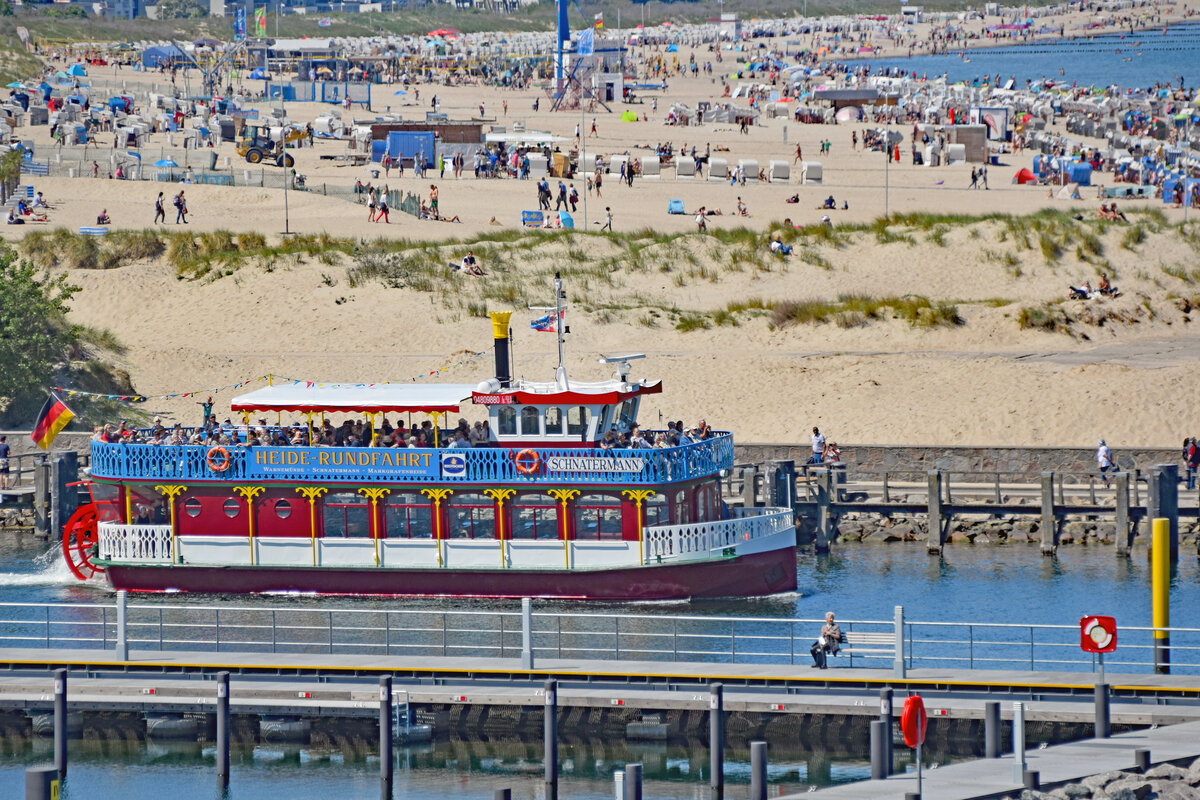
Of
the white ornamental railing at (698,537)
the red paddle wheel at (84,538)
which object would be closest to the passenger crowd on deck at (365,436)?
the white ornamental railing at (698,537)

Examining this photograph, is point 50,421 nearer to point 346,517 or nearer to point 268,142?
point 346,517

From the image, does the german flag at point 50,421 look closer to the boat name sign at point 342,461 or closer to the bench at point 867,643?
the boat name sign at point 342,461

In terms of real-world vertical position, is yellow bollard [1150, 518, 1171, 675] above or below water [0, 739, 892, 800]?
above

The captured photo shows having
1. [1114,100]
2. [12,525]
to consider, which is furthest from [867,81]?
[12,525]

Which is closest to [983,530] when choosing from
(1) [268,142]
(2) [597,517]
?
(2) [597,517]

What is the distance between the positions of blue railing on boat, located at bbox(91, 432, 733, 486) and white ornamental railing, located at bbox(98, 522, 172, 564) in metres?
1.12

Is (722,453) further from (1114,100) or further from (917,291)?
(1114,100)

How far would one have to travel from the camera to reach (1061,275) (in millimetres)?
66188

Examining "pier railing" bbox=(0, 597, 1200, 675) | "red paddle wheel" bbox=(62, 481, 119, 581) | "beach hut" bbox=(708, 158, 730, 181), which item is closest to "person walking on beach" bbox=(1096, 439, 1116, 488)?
"pier railing" bbox=(0, 597, 1200, 675)

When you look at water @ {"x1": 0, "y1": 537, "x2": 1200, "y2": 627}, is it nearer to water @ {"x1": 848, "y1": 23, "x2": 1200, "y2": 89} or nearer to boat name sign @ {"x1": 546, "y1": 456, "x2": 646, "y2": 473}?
boat name sign @ {"x1": 546, "y1": 456, "x2": 646, "y2": 473}

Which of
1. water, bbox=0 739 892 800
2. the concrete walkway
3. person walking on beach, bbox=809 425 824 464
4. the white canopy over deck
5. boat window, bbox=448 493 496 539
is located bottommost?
water, bbox=0 739 892 800

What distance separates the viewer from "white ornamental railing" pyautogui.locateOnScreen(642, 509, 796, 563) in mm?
40750

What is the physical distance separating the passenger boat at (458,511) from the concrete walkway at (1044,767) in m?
14.3

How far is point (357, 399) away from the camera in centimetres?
4191
